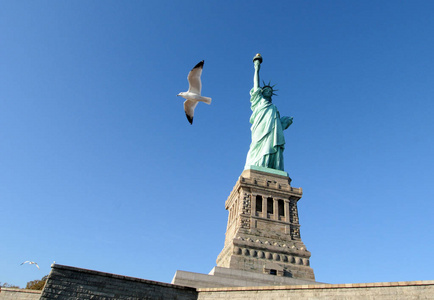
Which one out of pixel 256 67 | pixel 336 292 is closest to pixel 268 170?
pixel 256 67

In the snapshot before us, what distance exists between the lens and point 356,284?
39.4 ft

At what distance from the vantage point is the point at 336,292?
12211 millimetres

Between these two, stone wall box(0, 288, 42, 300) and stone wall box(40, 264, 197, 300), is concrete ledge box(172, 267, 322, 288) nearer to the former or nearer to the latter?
stone wall box(40, 264, 197, 300)

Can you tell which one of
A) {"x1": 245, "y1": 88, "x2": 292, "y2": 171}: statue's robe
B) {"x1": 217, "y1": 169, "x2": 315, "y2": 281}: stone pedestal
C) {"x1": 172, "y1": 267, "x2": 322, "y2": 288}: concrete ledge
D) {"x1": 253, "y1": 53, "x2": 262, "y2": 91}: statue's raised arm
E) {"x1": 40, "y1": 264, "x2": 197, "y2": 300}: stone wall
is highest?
{"x1": 253, "y1": 53, "x2": 262, "y2": 91}: statue's raised arm

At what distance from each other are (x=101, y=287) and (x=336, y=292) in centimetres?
949

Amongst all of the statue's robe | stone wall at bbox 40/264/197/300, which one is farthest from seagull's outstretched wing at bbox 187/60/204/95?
the statue's robe

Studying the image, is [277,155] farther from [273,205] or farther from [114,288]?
[114,288]

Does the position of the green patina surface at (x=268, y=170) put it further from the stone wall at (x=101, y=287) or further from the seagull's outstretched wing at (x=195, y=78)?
the stone wall at (x=101, y=287)

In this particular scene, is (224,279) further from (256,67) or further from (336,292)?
(256,67)

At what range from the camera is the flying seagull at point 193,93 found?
15.4m

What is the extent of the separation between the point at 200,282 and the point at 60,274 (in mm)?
6645

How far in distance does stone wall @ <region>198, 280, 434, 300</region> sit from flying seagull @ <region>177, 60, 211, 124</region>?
7729 millimetres

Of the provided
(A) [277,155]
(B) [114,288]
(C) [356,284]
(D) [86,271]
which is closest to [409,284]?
(C) [356,284]

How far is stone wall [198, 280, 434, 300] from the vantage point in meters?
11.2
